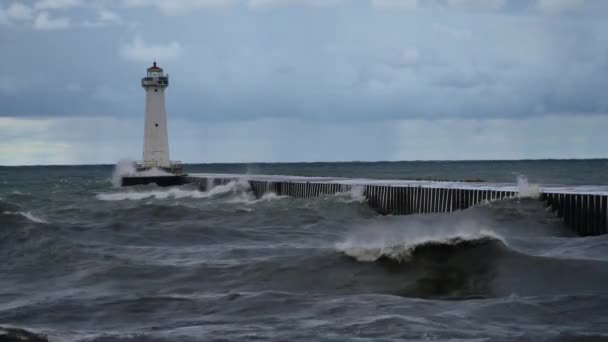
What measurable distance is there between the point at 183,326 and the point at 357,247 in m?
5.54

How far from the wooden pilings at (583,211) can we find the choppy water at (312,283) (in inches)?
16.0

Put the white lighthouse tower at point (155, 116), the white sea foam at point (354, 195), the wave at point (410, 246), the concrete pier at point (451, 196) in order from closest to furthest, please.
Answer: the wave at point (410, 246) → the concrete pier at point (451, 196) → the white sea foam at point (354, 195) → the white lighthouse tower at point (155, 116)

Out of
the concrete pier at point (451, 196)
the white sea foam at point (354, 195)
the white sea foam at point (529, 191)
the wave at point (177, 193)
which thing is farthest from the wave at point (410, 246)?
the wave at point (177, 193)

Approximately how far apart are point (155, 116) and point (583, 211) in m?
34.1

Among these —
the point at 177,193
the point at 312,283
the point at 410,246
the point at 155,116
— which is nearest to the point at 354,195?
the point at 177,193

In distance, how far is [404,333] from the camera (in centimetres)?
940

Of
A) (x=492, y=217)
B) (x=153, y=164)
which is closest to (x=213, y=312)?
(x=492, y=217)

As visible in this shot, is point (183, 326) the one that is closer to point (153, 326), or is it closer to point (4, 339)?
point (153, 326)

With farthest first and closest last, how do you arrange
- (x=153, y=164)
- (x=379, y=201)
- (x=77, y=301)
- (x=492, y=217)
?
(x=153, y=164) < (x=379, y=201) < (x=492, y=217) < (x=77, y=301)

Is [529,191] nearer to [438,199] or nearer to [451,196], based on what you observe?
[451,196]

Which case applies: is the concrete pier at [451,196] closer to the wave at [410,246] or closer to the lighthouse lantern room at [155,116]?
the wave at [410,246]

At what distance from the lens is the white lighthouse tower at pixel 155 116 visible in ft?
165

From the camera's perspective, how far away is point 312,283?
13.2m

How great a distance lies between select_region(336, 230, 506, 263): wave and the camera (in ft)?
47.4
